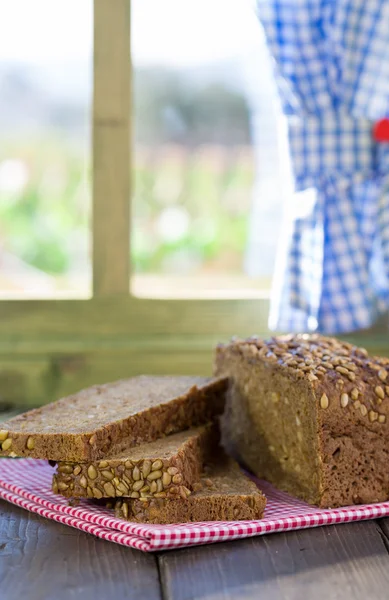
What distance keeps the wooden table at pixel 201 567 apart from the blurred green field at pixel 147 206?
4.12 ft

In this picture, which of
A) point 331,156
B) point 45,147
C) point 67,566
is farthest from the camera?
point 45,147

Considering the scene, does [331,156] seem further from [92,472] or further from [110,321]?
[92,472]

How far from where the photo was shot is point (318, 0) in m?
2.40

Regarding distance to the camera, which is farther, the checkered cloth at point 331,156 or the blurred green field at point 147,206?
the blurred green field at point 147,206

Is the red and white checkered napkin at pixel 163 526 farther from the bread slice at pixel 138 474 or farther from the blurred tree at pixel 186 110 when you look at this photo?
the blurred tree at pixel 186 110

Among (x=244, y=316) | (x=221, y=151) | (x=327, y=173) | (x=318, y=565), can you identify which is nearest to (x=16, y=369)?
(x=244, y=316)

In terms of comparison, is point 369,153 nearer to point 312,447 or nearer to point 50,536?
point 312,447

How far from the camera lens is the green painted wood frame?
2564 mm

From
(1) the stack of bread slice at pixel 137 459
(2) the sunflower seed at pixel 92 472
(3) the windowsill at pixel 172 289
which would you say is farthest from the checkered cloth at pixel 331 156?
(2) the sunflower seed at pixel 92 472

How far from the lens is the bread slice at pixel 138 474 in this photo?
1.55 m

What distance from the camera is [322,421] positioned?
1.69 m

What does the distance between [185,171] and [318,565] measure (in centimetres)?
159

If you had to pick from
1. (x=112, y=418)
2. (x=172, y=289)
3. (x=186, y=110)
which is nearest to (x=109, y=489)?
(x=112, y=418)

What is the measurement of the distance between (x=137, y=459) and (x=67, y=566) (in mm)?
250
